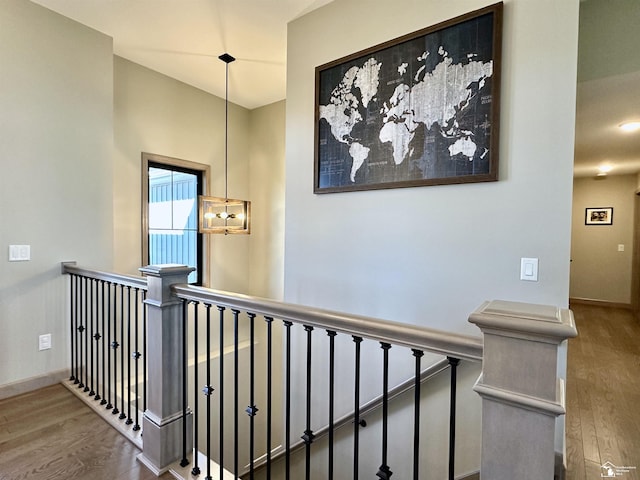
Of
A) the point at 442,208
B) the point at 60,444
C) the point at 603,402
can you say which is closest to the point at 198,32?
the point at 442,208

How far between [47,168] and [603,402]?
16.0 ft

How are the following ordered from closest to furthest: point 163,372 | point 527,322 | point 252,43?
point 527,322
point 163,372
point 252,43

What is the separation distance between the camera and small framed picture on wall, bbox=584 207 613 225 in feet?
20.6

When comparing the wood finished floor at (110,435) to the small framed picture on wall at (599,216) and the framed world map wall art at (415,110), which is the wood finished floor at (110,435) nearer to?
the framed world map wall art at (415,110)

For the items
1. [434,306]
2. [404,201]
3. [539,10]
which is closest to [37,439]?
[434,306]

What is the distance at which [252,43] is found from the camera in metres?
3.06

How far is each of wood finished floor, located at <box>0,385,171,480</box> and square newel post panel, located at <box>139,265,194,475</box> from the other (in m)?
0.11

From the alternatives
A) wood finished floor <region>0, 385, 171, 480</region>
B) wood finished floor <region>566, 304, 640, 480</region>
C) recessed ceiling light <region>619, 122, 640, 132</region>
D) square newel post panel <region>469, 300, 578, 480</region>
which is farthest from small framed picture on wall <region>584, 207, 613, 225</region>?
wood finished floor <region>0, 385, 171, 480</region>

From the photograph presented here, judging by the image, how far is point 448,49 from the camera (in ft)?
6.61

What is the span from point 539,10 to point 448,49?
46cm

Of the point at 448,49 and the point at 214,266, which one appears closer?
the point at 448,49

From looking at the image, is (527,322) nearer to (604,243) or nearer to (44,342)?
(44,342)

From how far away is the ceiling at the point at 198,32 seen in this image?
2.56 meters

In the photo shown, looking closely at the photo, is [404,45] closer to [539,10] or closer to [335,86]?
[335,86]
